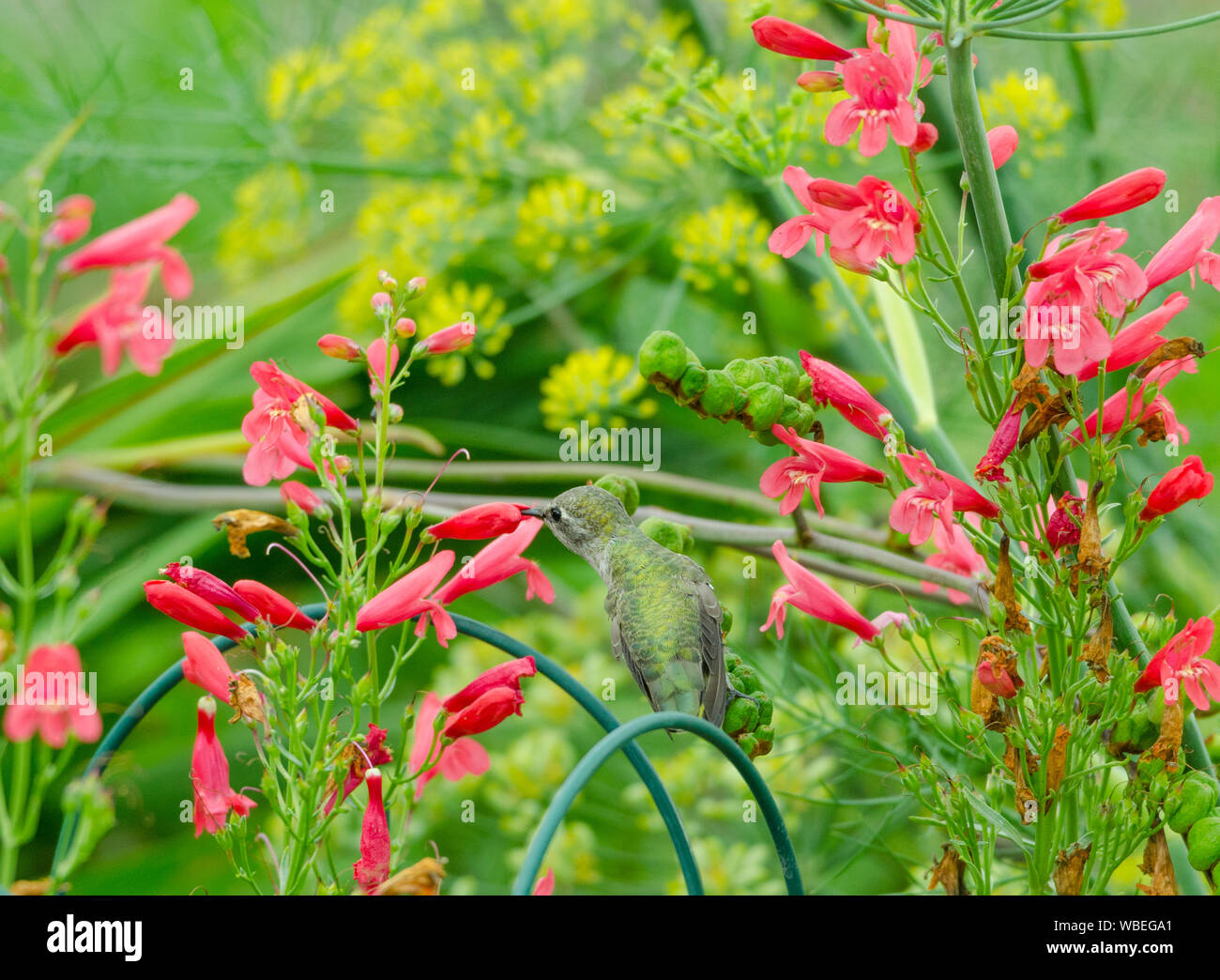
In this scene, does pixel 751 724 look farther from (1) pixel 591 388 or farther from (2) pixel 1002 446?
(1) pixel 591 388

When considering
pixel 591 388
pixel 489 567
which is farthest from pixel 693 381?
pixel 591 388

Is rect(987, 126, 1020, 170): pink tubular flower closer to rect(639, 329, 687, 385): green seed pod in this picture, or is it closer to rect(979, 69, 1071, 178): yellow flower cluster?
rect(639, 329, 687, 385): green seed pod

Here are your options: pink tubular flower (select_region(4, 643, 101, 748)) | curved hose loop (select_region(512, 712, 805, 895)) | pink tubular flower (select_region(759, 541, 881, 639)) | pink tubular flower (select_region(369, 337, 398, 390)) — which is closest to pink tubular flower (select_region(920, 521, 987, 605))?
pink tubular flower (select_region(759, 541, 881, 639))

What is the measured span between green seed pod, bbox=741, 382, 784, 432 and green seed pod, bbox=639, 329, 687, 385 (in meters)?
0.03

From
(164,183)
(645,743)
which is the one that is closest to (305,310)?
(164,183)

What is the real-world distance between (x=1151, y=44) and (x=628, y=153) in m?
0.59

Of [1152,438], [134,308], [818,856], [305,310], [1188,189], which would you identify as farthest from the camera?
[305,310]

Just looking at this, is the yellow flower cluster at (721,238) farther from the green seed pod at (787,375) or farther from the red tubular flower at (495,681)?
the red tubular flower at (495,681)

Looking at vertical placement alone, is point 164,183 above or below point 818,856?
above

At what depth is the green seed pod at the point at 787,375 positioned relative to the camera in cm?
45

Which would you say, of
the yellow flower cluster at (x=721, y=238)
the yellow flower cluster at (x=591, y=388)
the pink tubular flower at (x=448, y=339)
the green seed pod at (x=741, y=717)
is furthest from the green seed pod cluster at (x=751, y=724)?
the yellow flower cluster at (x=721, y=238)

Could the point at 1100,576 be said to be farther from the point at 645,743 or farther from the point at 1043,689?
the point at 645,743

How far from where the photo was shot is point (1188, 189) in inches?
47.1

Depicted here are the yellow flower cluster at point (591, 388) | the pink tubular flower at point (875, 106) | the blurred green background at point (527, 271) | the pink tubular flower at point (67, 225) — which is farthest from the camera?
the blurred green background at point (527, 271)
